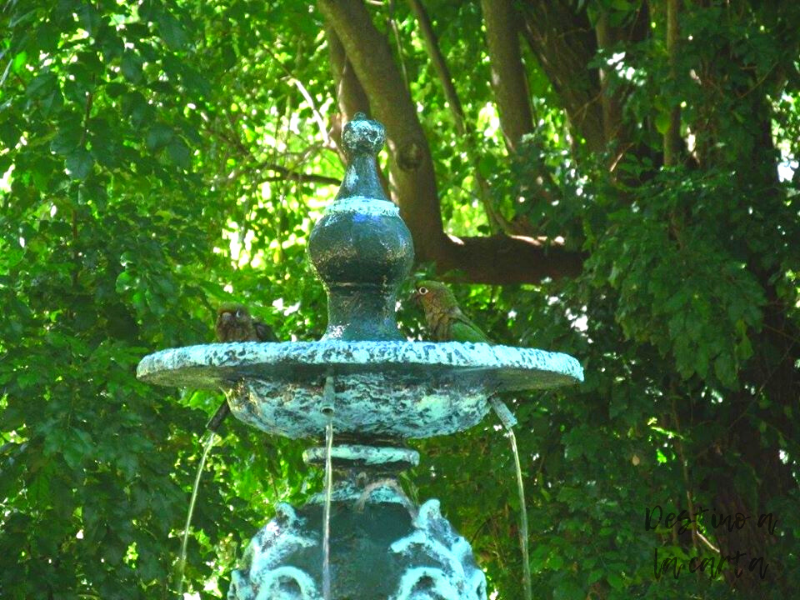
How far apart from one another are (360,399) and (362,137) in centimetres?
70

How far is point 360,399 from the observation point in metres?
3.07

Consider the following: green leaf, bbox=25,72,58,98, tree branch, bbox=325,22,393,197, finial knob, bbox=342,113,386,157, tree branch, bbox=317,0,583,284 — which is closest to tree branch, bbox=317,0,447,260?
tree branch, bbox=317,0,583,284

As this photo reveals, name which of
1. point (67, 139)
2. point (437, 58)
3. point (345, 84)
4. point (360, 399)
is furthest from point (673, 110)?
point (360, 399)

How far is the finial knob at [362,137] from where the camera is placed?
3.41 m

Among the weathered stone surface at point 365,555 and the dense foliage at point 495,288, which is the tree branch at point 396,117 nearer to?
the dense foliage at point 495,288

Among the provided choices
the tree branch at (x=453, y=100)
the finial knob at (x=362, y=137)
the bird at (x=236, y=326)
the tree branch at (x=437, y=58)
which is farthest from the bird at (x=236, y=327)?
the tree branch at (x=437, y=58)

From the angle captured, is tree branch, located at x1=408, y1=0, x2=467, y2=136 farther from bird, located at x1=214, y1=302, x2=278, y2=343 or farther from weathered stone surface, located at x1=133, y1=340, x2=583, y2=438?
weathered stone surface, located at x1=133, y1=340, x2=583, y2=438

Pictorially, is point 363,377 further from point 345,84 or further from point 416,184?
point 345,84

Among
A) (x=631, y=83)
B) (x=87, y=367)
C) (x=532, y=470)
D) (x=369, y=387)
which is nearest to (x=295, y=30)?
(x=631, y=83)

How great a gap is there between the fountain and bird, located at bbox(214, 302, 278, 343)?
1.77 meters

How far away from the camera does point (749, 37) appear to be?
5.93m

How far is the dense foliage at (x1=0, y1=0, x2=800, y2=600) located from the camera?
541cm

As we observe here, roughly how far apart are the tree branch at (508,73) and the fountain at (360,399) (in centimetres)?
466

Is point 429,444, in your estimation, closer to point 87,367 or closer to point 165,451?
point 165,451
